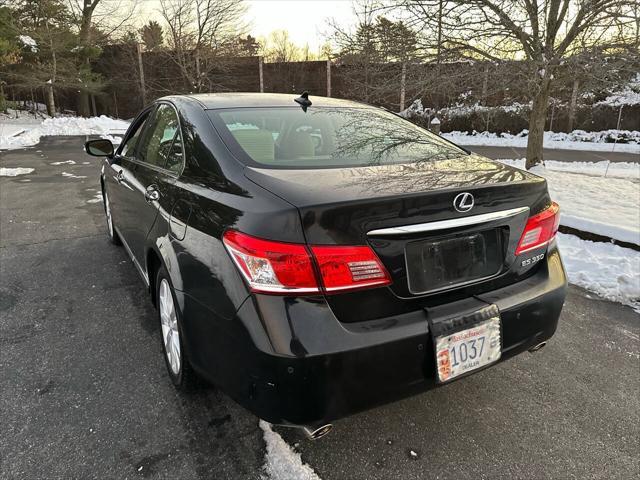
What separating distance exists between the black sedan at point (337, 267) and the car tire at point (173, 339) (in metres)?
0.02

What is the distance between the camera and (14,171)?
9.50 meters

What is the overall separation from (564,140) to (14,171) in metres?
19.9

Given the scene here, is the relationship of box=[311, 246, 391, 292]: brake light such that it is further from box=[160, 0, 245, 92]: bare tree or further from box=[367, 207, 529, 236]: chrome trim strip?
box=[160, 0, 245, 92]: bare tree

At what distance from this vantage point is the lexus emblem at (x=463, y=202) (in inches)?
70.9

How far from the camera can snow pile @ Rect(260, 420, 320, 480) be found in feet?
6.19

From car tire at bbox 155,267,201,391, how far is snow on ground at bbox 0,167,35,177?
8.49 meters

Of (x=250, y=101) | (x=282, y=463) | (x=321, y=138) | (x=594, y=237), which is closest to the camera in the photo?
(x=282, y=463)

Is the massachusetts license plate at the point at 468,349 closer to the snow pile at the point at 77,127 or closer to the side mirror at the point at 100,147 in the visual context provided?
the side mirror at the point at 100,147

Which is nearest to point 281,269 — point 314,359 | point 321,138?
point 314,359

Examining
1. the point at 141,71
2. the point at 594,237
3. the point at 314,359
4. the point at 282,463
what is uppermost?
the point at 141,71

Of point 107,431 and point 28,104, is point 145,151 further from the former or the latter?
point 28,104

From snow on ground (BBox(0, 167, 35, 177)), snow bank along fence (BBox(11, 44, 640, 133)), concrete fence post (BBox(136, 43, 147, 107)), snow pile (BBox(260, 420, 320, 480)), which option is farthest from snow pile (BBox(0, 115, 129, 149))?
snow pile (BBox(260, 420, 320, 480))

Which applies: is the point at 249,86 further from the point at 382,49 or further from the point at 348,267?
the point at 348,267

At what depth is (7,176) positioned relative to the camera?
888 centimetres
